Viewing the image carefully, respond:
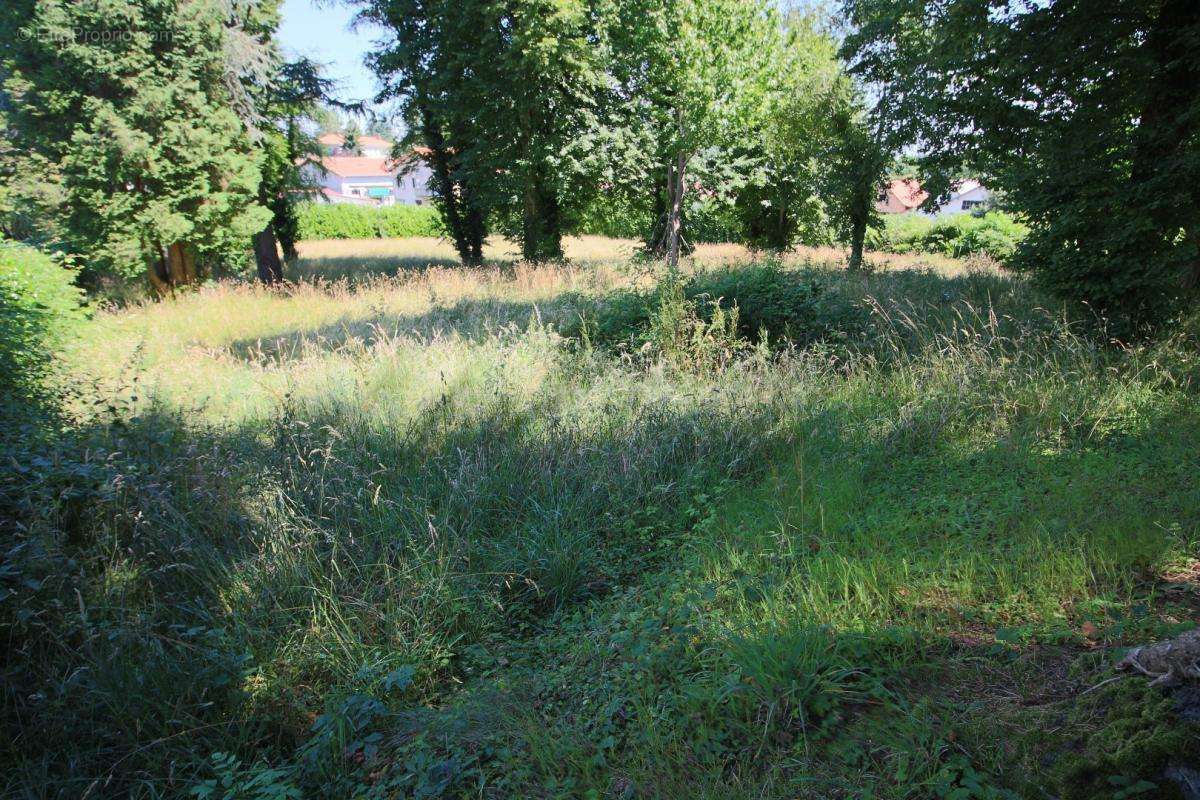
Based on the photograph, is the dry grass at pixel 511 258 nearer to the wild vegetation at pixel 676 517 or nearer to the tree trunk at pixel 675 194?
the tree trunk at pixel 675 194

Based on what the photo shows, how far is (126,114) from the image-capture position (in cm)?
1347

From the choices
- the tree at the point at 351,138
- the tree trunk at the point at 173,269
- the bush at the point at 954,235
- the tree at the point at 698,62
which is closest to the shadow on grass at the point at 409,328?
the tree at the point at 698,62

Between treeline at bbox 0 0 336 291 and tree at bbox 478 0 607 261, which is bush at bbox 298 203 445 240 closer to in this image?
tree at bbox 478 0 607 261

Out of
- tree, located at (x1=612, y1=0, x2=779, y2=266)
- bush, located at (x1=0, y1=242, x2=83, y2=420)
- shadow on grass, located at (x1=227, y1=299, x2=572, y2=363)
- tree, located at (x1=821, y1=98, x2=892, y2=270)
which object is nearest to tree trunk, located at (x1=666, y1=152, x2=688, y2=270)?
tree, located at (x1=612, y1=0, x2=779, y2=266)

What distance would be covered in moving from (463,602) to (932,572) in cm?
250

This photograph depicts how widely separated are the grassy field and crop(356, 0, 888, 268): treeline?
32.5 ft

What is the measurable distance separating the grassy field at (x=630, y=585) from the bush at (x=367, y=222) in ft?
141

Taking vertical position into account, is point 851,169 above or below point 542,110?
below

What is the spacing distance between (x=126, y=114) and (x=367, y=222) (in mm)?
34586

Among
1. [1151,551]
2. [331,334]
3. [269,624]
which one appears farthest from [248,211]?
[1151,551]

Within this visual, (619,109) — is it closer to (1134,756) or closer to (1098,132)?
(1098,132)

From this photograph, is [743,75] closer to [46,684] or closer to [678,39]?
[678,39]

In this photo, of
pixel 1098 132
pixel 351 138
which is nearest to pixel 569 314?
pixel 1098 132

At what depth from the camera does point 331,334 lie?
9.91m
